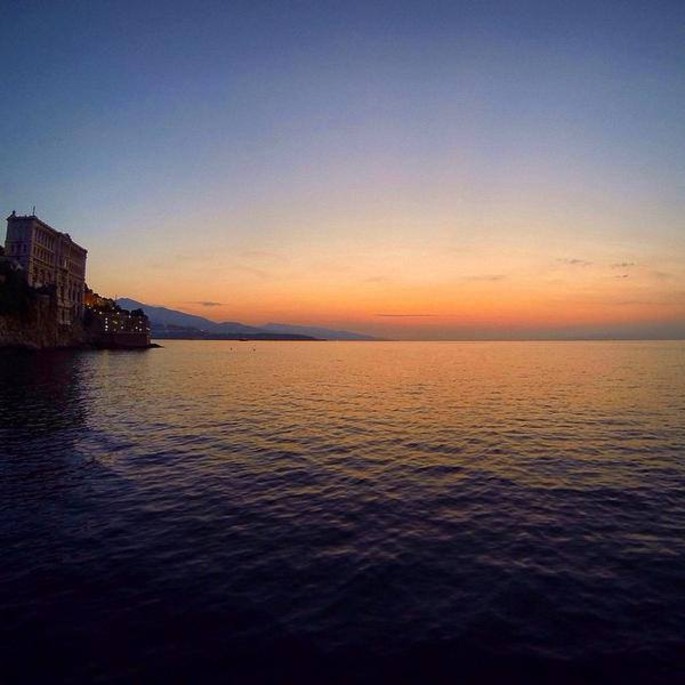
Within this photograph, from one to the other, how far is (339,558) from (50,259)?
626ft

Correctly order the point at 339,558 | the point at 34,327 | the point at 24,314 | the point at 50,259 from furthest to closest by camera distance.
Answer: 1. the point at 50,259
2. the point at 34,327
3. the point at 24,314
4. the point at 339,558

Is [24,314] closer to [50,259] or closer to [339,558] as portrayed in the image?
[50,259]

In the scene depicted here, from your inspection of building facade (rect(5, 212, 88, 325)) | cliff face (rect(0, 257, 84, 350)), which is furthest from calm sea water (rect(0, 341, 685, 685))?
building facade (rect(5, 212, 88, 325))

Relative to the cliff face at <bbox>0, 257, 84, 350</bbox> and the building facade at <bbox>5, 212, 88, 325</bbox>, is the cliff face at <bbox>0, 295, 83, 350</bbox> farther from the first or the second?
the building facade at <bbox>5, 212, 88, 325</bbox>

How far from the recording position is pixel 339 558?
51.5 ft

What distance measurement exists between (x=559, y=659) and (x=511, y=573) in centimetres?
385

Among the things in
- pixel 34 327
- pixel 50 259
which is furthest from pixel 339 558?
pixel 50 259

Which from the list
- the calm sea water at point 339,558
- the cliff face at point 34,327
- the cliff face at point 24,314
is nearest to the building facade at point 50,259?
the cliff face at point 34,327

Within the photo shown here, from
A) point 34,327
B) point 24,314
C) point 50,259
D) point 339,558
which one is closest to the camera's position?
point 339,558

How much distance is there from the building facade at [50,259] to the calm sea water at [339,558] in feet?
476

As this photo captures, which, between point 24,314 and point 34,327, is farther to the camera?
point 34,327

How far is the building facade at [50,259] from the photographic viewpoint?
14988cm

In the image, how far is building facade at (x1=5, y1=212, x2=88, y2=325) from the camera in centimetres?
14988

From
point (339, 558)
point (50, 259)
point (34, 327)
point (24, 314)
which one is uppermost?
point (50, 259)
